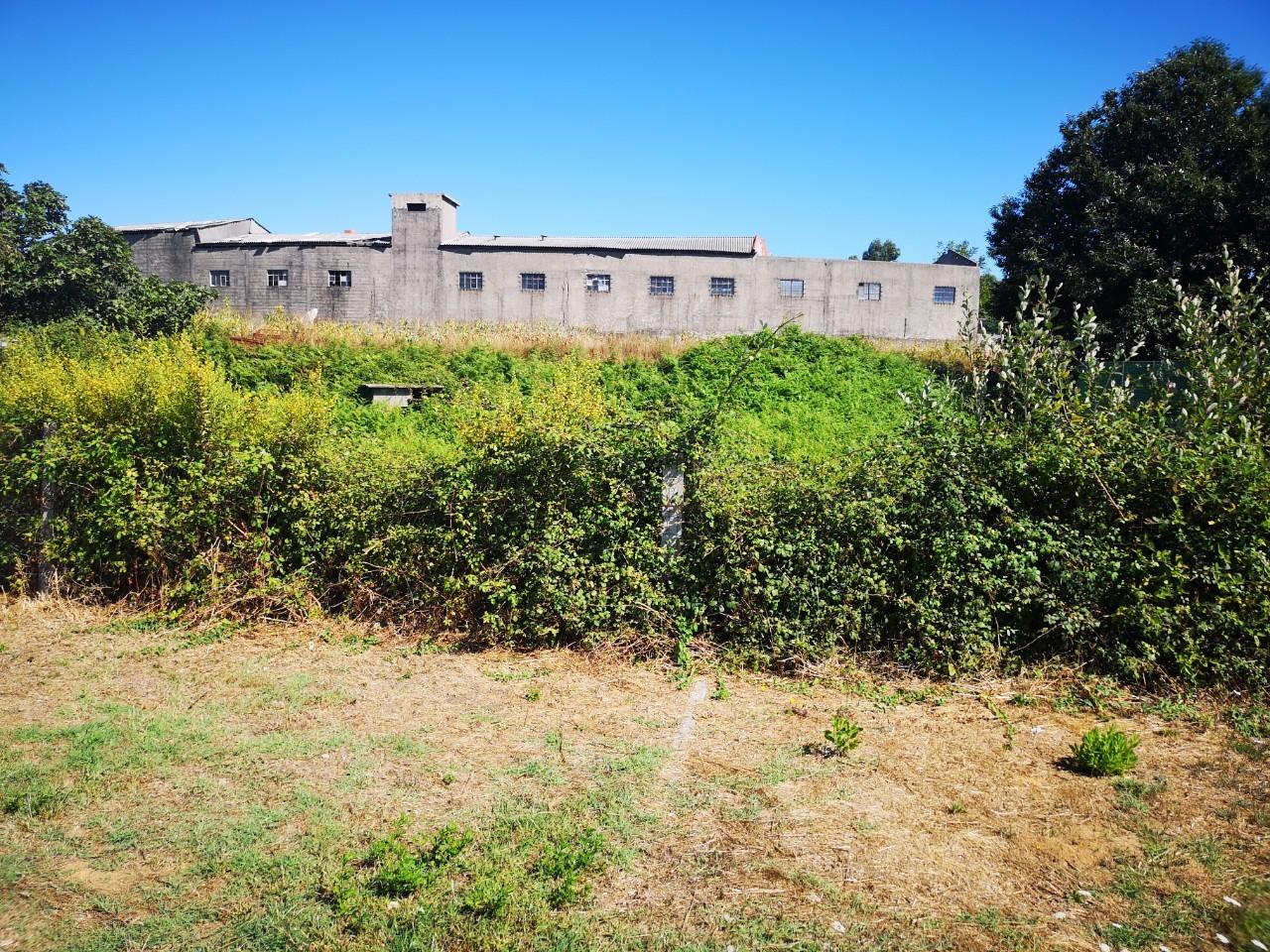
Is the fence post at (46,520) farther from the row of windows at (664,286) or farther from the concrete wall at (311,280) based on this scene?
the concrete wall at (311,280)

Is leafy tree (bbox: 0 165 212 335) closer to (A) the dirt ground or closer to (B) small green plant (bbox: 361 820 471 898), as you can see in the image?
(A) the dirt ground

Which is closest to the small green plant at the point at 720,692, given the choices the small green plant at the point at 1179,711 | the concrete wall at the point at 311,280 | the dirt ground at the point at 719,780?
the dirt ground at the point at 719,780

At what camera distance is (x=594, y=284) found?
31.2 metres

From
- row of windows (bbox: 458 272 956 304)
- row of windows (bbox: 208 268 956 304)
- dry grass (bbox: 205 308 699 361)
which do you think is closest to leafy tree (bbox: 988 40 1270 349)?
row of windows (bbox: 208 268 956 304)

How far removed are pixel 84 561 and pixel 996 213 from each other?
27752 mm

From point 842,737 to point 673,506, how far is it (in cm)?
206

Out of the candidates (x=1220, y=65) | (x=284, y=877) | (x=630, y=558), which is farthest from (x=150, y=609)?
(x=1220, y=65)

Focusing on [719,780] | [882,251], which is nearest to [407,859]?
[719,780]

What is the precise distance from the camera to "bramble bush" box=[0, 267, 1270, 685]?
5.39m

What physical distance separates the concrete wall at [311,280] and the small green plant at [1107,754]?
30.3 m

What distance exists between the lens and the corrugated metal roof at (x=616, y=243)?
30.9 metres

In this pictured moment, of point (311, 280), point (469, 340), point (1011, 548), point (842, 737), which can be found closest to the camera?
point (842, 737)

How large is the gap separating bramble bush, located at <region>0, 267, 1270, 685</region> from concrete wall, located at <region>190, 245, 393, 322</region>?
25.3 metres

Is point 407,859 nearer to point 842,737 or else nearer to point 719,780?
point 719,780
